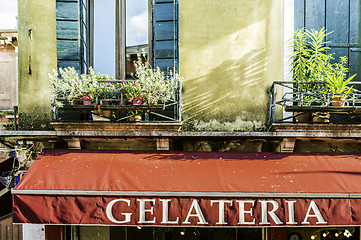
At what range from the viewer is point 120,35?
6.88 meters

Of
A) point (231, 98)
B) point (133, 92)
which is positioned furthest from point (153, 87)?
point (231, 98)

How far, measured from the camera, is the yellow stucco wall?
642 centimetres

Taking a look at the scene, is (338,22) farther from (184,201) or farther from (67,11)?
(67,11)

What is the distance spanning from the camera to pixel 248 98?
6426 millimetres

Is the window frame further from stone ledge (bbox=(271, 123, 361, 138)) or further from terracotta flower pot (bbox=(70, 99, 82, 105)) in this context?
stone ledge (bbox=(271, 123, 361, 138))

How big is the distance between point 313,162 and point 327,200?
2.97 feet

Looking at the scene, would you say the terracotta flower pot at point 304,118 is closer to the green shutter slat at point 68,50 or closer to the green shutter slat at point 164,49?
the green shutter slat at point 164,49

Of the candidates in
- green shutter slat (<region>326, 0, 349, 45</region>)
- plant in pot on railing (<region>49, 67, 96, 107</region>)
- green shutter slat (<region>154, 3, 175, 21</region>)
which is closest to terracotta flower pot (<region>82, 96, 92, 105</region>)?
plant in pot on railing (<region>49, 67, 96, 107</region>)

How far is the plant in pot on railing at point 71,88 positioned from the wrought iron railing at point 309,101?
140 inches

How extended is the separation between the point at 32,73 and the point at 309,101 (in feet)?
18.0

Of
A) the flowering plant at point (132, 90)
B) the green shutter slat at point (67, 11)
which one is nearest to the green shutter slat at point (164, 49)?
the flowering plant at point (132, 90)

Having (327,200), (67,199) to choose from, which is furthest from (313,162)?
(67,199)

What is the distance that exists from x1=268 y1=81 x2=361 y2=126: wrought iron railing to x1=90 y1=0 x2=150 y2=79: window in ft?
9.71

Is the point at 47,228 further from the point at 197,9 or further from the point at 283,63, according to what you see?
the point at 283,63
